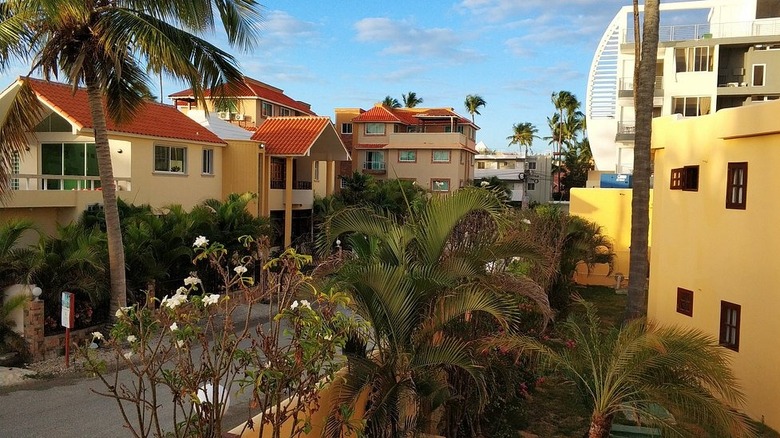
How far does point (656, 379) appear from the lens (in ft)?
25.4

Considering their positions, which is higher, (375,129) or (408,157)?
(375,129)

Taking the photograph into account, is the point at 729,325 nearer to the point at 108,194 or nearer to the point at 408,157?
the point at 108,194

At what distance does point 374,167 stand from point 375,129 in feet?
9.67

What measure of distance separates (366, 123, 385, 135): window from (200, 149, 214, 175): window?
86.1 ft

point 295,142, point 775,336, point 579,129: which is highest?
point 579,129

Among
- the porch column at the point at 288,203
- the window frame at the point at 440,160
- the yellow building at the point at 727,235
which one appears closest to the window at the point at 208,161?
the porch column at the point at 288,203

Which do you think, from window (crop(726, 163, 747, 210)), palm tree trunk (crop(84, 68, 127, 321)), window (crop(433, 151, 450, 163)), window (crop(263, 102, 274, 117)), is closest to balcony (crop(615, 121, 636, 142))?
window (crop(433, 151, 450, 163))

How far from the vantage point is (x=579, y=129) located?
7306 centimetres

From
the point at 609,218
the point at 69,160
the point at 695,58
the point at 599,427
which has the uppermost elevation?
the point at 695,58

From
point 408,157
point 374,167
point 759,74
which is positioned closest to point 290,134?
point 408,157

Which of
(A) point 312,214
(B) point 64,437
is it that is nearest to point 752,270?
(B) point 64,437

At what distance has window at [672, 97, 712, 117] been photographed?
38.1m

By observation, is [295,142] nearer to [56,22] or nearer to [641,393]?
[56,22]

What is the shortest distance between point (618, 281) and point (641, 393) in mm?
19851
